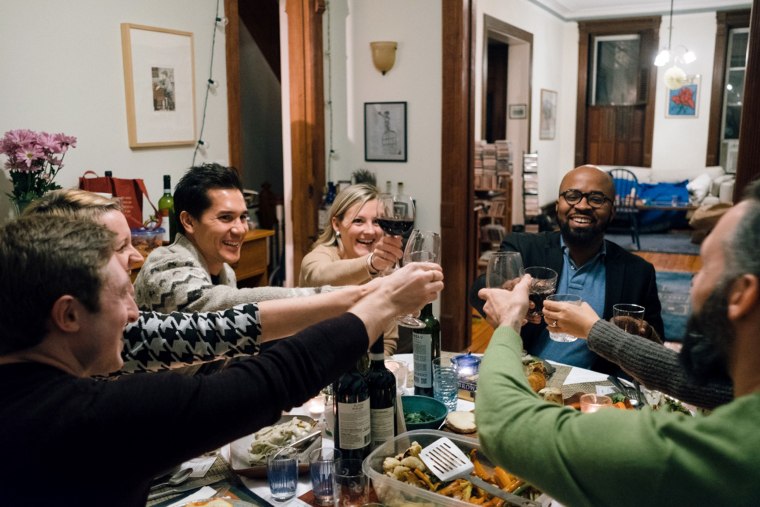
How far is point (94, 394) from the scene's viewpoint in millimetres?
979

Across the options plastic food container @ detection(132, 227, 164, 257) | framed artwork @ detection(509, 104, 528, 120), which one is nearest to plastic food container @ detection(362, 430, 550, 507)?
plastic food container @ detection(132, 227, 164, 257)

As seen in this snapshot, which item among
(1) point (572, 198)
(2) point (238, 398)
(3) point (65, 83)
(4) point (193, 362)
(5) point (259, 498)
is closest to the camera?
(2) point (238, 398)

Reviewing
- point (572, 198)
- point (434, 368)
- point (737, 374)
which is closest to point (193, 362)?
point (434, 368)

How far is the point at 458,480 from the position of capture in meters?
1.30

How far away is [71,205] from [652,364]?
1510mm

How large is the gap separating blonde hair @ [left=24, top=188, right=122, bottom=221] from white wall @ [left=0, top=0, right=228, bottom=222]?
151cm

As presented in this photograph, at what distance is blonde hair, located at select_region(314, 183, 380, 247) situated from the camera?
110 inches

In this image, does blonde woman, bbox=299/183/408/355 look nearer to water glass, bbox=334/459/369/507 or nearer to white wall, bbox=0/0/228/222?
water glass, bbox=334/459/369/507

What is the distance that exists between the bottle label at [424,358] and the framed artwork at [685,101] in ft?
31.5

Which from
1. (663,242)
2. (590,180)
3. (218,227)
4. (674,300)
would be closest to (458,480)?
(218,227)

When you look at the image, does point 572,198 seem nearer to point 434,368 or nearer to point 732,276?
point 434,368

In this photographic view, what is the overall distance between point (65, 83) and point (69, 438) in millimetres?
2711

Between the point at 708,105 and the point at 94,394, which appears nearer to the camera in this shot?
the point at 94,394

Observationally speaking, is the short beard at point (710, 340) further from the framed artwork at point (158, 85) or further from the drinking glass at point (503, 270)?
the framed artwork at point (158, 85)
